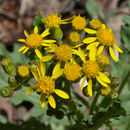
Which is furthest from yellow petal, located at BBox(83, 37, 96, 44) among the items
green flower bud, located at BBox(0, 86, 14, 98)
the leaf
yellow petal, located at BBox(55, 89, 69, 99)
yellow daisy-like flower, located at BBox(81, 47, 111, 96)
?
the leaf

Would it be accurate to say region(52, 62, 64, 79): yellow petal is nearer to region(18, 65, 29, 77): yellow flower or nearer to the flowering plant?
the flowering plant

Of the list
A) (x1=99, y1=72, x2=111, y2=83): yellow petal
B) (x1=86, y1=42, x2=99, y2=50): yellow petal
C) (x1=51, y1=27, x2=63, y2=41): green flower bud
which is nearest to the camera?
(x1=99, y1=72, x2=111, y2=83): yellow petal

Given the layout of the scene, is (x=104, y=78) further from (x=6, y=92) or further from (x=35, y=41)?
(x=6, y=92)

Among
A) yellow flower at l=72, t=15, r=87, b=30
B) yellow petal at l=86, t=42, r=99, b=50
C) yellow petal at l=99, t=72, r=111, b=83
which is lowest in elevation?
yellow petal at l=99, t=72, r=111, b=83

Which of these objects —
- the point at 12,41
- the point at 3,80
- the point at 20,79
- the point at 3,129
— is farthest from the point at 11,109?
the point at 20,79

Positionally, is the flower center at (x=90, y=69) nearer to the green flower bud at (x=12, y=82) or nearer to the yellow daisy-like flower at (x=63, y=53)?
the yellow daisy-like flower at (x=63, y=53)

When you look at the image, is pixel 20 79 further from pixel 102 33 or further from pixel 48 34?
pixel 102 33

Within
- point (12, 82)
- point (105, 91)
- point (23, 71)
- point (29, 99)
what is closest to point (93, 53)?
point (105, 91)
